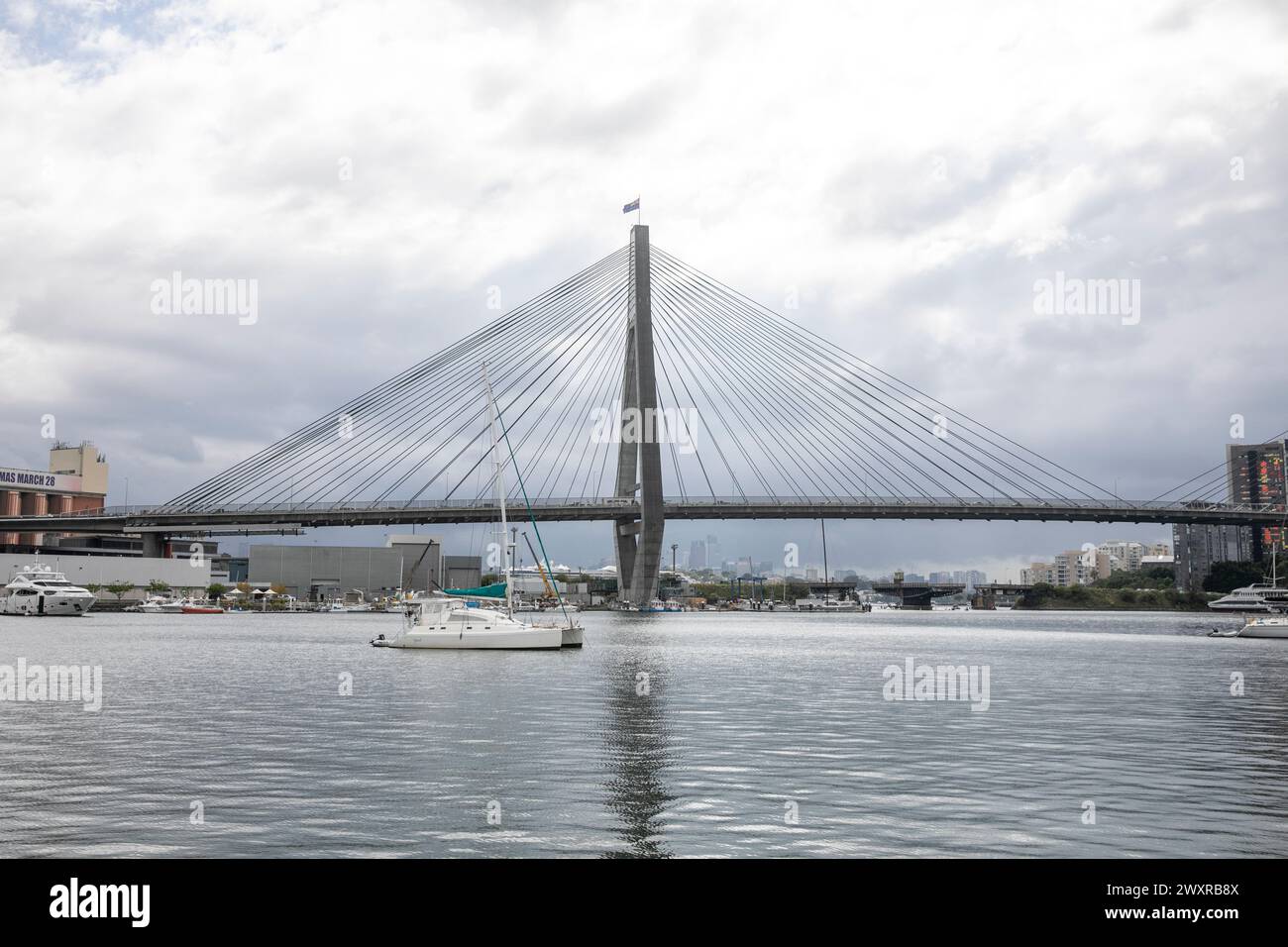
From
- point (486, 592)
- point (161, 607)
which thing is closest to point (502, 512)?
point (486, 592)

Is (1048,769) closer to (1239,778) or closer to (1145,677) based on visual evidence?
(1239,778)

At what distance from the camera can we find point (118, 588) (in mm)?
139875

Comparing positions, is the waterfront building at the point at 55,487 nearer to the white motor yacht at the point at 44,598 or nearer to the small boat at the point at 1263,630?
the white motor yacht at the point at 44,598

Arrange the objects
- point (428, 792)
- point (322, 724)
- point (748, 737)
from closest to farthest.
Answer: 1. point (428, 792)
2. point (748, 737)
3. point (322, 724)

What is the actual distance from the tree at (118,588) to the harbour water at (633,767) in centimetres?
11073

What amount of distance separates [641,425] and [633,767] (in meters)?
83.7

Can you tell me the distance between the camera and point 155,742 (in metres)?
21.8

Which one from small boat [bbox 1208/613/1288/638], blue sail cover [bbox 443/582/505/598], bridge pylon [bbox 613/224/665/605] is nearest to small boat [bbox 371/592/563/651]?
blue sail cover [bbox 443/582/505/598]

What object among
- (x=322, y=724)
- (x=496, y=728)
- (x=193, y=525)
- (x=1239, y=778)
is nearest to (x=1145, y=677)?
(x=1239, y=778)

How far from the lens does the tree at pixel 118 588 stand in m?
139

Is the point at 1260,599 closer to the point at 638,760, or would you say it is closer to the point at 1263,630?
the point at 1263,630

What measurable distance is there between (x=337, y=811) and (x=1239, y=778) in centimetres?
1574

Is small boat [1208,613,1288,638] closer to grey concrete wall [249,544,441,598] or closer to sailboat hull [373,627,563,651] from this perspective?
sailboat hull [373,627,563,651]

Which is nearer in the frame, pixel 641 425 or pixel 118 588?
pixel 641 425
